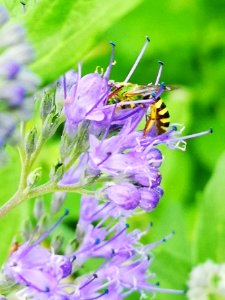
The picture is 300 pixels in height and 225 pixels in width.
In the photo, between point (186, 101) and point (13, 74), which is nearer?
point (13, 74)

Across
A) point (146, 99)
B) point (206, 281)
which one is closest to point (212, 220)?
point (206, 281)

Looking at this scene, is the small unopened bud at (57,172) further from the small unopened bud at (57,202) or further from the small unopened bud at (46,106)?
the small unopened bud at (57,202)

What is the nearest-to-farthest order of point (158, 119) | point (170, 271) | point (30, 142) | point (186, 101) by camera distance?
1. point (30, 142)
2. point (158, 119)
3. point (170, 271)
4. point (186, 101)

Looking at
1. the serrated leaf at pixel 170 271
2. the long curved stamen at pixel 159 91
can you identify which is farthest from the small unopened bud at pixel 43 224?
the serrated leaf at pixel 170 271

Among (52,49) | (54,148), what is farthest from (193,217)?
(52,49)

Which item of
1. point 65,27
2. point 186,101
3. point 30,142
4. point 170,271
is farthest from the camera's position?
point 186,101

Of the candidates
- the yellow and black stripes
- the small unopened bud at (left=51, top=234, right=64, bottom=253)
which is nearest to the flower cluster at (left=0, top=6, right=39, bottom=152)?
the yellow and black stripes

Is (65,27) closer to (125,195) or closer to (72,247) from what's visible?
(125,195)
